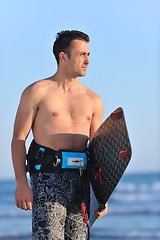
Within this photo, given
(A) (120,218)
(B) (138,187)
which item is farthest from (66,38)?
(B) (138,187)

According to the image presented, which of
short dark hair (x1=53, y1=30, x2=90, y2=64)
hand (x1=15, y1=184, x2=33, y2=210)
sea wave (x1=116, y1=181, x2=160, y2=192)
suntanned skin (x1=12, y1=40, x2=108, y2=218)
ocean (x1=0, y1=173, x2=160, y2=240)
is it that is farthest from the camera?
sea wave (x1=116, y1=181, x2=160, y2=192)

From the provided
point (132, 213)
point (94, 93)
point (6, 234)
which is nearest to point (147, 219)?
point (132, 213)

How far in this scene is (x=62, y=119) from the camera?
5.38 m

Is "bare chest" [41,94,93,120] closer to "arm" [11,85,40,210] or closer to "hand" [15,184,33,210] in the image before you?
"arm" [11,85,40,210]

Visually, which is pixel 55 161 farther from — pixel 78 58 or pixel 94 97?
pixel 78 58

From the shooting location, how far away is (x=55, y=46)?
5531 millimetres

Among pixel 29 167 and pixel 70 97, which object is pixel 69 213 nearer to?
pixel 29 167

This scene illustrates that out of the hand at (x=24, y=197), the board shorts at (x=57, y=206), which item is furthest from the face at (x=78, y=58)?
the hand at (x=24, y=197)

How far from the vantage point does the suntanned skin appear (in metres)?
5.33

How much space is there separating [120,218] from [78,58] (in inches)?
537

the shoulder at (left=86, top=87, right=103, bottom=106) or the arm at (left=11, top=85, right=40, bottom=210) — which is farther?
the shoulder at (left=86, top=87, right=103, bottom=106)

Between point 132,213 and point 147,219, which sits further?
point 132,213

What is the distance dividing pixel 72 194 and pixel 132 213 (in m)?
14.8

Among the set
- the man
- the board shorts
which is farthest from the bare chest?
A: the board shorts
